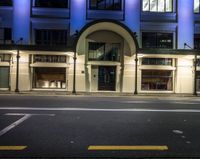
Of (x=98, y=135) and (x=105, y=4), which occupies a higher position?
(x=105, y=4)

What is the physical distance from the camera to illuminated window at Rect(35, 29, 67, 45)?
31.4 metres

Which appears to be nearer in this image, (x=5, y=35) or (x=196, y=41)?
(x=5, y=35)

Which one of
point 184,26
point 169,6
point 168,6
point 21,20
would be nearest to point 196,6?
point 184,26

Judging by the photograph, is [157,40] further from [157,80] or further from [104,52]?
[104,52]

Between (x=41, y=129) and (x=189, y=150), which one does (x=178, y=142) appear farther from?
(x=41, y=129)

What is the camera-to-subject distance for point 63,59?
31.4m

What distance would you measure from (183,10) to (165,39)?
10.7 feet

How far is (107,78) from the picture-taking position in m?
32.5

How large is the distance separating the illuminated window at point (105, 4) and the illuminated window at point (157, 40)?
3689 millimetres

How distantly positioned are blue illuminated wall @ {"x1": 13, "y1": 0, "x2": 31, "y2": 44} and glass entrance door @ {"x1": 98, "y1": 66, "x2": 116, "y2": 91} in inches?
303

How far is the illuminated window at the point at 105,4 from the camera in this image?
104ft

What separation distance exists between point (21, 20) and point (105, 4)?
8093 mm

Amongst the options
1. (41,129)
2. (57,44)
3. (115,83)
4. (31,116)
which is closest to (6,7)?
(57,44)

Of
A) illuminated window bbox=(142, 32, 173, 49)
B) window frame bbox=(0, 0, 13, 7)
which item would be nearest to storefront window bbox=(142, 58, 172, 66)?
illuminated window bbox=(142, 32, 173, 49)
